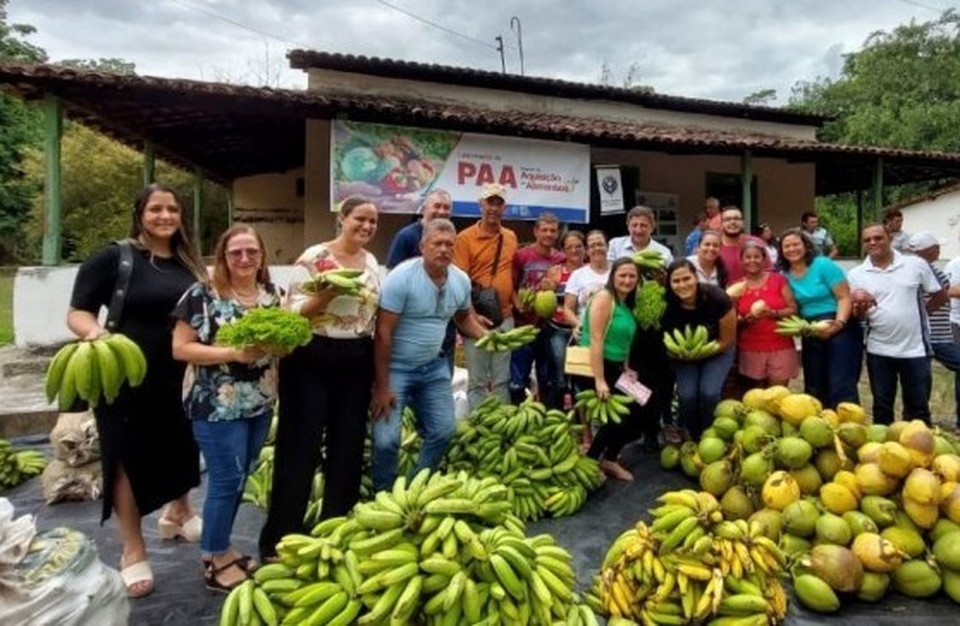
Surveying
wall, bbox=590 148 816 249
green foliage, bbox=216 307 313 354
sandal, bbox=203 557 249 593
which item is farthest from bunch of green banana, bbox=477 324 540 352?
wall, bbox=590 148 816 249

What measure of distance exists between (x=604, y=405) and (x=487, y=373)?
95 cm

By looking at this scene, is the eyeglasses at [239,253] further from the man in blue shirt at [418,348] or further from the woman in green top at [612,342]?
the woman in green top at [612,342]

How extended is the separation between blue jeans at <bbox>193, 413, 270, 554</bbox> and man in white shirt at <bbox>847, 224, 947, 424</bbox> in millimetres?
4358

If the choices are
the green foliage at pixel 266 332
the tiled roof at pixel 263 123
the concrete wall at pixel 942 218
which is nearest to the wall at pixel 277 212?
the tiled roof at pixel 263 123

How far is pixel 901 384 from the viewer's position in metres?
5.17

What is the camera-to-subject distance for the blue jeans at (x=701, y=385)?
4816 mm

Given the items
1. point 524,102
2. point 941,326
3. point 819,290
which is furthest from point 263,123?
point 941,326

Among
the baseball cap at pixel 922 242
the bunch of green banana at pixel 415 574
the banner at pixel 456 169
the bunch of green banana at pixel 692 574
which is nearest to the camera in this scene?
the bunch of green banana at pixel 415 574

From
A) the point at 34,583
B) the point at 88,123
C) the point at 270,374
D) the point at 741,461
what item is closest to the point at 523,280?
the point at 741,461

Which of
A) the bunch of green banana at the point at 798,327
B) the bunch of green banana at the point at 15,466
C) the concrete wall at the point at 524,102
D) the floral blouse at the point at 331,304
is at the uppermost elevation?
the concrete wall at the point at 524,102

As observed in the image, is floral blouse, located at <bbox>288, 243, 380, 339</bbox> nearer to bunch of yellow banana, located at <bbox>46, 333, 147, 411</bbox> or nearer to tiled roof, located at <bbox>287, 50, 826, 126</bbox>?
bunch of yellow banana, located at <bbox>46, 333, 147, 411</bbox>

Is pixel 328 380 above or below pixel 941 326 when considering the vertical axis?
below

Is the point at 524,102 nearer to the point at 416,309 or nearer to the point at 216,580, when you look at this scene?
the point at 416,309

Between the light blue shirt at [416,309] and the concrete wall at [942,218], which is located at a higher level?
the concrete wall at [942,218]
